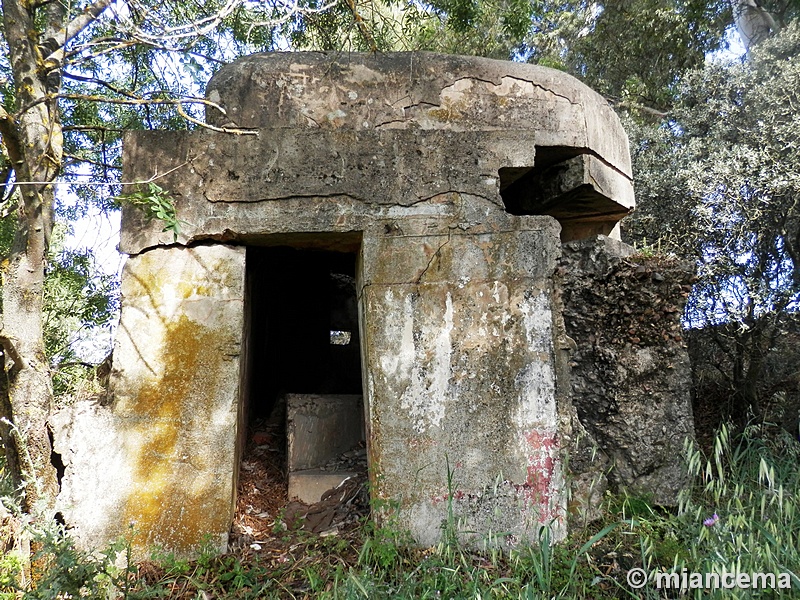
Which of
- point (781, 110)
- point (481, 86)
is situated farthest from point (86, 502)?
point (781, 110)

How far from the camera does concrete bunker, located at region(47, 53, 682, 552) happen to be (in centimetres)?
316

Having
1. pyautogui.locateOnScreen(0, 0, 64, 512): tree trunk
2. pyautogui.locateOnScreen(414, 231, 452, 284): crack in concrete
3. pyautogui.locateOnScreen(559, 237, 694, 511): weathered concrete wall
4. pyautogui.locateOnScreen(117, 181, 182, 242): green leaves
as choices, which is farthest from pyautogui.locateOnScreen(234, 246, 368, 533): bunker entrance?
pyautogui.locateOnScreen(559, 237, 694, 511): weathered concrete wall

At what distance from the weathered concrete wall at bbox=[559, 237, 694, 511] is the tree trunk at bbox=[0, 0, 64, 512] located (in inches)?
111

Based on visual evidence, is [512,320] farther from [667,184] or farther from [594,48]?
[594,48]

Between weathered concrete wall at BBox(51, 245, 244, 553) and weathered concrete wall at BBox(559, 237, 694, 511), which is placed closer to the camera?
weathered concrete wall at BBox(51, 245, 244, 553)

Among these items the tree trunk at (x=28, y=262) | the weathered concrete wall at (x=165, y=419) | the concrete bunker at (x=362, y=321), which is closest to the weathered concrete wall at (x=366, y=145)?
the concrete bunker at (x=362, y=321)

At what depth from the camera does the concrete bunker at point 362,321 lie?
3.16 m

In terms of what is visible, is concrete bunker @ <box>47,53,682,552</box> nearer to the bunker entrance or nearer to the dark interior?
the bunker entrance

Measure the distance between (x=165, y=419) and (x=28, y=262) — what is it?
1090 mm

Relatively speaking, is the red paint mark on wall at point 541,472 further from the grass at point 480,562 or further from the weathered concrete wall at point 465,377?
the grass at point 480,562

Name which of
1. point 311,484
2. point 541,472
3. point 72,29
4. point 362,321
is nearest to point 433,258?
point 362,321

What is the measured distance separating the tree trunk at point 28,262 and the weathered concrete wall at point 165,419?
140 millimetres

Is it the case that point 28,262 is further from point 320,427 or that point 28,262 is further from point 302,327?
point 302,327

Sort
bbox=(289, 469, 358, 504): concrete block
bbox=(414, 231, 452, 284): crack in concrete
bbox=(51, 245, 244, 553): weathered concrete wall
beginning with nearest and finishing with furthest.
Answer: bbox=(51, 245, 244, 553): weathered concrete wall, bbox=(414, 231, 452, 284): crack in concrete, bbox=(289, 469, 358, 504): concrete block
